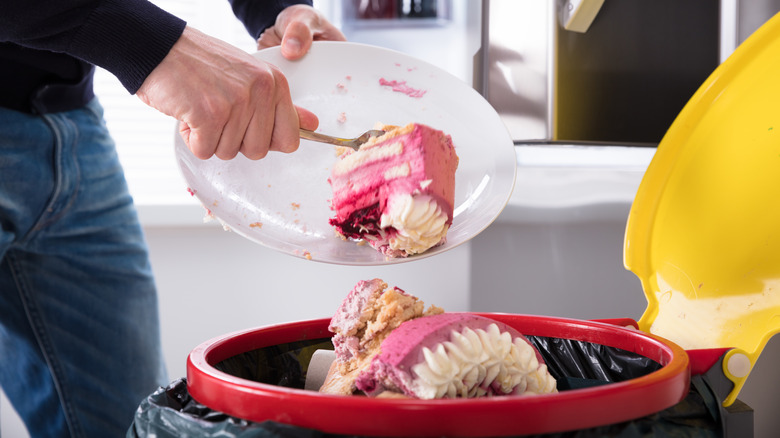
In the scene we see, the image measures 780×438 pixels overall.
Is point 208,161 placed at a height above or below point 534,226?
above

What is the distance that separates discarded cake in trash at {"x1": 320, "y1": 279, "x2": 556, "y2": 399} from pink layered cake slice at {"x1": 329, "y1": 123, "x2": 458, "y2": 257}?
0.07 m

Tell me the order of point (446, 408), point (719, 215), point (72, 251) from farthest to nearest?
1. point (72, 251)
2. point (719, 215)
3. point (446, 408)

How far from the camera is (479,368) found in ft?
1.68

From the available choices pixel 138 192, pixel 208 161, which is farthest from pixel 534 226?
pixel 138 192

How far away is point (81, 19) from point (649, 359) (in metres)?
0.63

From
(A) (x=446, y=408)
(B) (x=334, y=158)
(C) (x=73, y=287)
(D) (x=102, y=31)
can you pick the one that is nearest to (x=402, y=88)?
(B) (x=334, y=158)

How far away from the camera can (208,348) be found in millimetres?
583

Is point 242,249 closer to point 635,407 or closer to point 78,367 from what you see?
point 78,367

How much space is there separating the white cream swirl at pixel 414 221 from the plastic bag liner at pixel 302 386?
0.62ft

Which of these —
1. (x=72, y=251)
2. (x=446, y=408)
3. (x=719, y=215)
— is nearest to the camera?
(x=446, y=408)

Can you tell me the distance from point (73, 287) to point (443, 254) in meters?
Answer: 0.69

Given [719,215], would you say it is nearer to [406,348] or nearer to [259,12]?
[406,348]

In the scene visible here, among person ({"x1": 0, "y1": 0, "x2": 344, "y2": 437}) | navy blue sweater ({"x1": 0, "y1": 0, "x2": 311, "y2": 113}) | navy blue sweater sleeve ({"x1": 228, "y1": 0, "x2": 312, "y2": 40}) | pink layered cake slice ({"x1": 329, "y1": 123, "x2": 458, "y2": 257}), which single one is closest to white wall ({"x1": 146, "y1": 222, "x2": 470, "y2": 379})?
person ({"x1": 0, "y1": 0, "x2": 344, "y2": 437})

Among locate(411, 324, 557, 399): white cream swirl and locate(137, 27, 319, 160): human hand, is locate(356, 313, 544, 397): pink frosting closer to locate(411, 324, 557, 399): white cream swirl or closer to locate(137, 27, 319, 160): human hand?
locate(411, 324, 557, 399): white cream swirl
